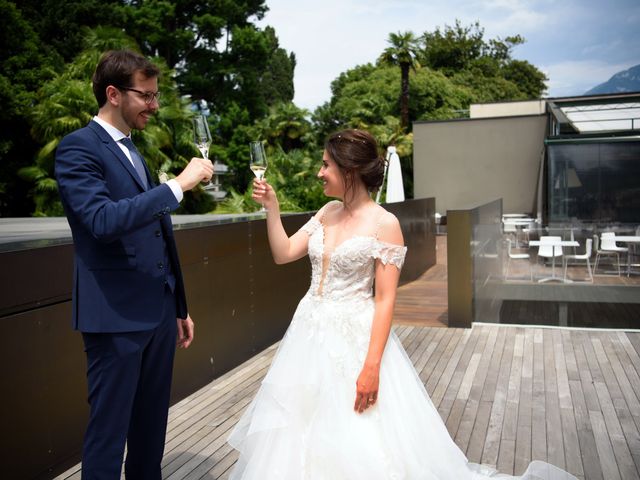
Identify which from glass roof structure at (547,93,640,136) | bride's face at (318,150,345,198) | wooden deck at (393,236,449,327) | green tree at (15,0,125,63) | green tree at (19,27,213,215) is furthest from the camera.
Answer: green tree at (15,0,125,63)

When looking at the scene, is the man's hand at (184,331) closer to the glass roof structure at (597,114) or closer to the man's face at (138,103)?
the man's face at (138,103)

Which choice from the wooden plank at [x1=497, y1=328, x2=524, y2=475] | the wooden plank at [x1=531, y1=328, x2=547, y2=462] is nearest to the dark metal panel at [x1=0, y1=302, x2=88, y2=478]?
the wooden plank at [x1=497, y1=328, x2=524, y2=475]

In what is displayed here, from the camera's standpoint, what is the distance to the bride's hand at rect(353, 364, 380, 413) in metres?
2.36

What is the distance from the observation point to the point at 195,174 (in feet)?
6.91

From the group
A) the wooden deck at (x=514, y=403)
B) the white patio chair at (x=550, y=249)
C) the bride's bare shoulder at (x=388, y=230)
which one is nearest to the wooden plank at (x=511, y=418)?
the wooden deck at (x=514, y=403)

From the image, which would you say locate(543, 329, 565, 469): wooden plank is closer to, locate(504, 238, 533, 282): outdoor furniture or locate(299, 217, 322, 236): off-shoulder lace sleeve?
locate(504, 238, 533, 282): outdoor furniture

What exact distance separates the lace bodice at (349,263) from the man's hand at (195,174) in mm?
700

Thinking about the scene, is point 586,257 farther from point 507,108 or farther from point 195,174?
point 507,108

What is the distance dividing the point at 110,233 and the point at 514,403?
3710 mm

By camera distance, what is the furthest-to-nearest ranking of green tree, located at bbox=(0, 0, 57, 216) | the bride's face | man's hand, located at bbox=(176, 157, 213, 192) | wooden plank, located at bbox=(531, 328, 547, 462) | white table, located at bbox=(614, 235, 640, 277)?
green tree, located at bbox=(0, 0, 57, 216) → white table, located at bbox=(614, 235, 640, 277) → wooden plank, located at bbox=(531, 328, 547, 462) → the bride's face → man's hand, located at bbox=(176, 157, 213, 192)

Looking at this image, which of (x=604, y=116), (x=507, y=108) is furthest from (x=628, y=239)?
(x=507, y=108)

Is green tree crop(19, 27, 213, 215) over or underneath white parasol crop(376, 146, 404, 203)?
over

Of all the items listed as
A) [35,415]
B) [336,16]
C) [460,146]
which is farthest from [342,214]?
[336,16]

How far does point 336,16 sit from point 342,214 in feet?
187
